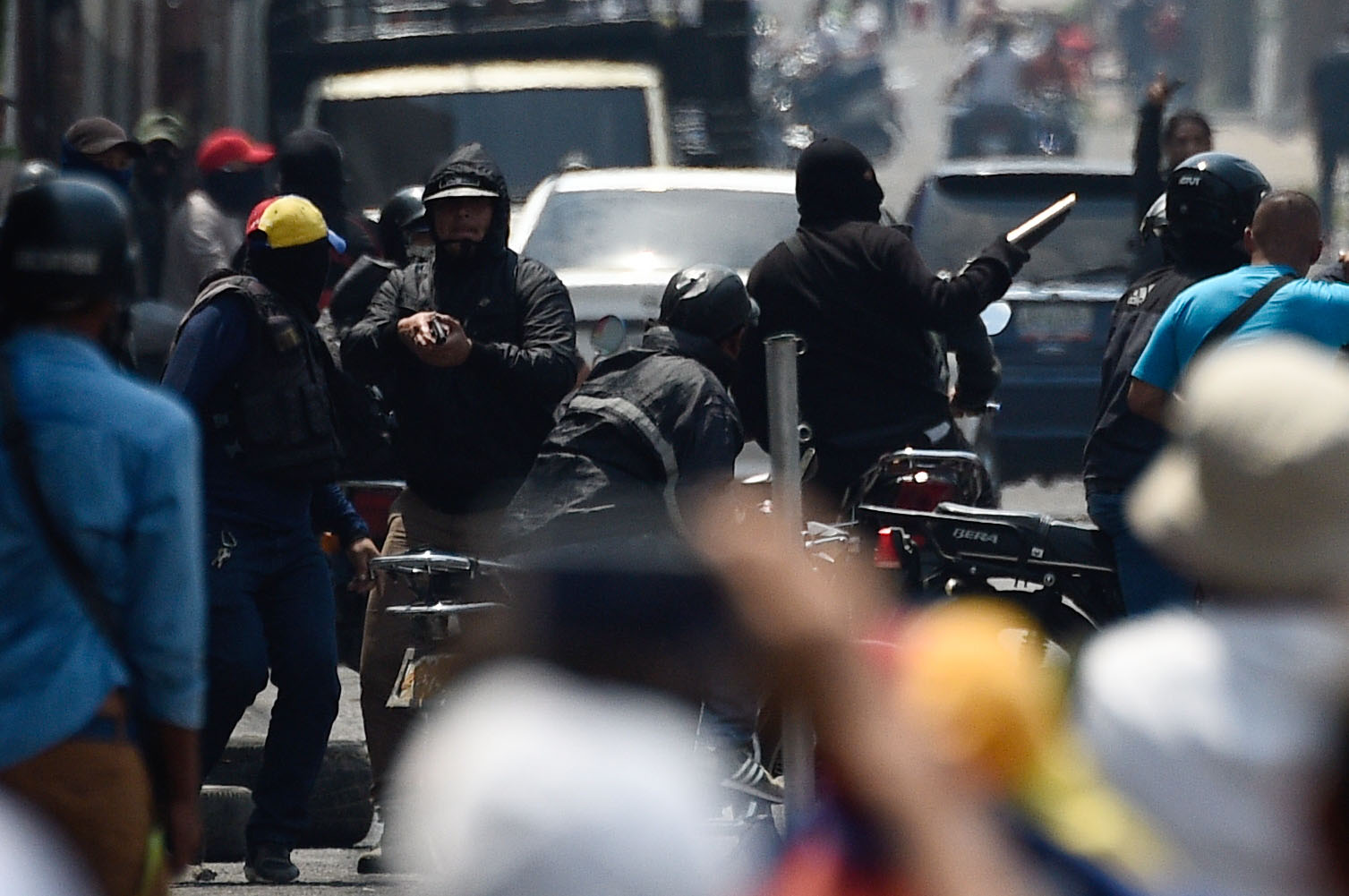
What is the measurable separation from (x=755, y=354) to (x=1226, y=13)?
41.6 meters

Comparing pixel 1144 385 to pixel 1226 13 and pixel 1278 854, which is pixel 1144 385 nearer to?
pixel 1278 854

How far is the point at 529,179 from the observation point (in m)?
13.9

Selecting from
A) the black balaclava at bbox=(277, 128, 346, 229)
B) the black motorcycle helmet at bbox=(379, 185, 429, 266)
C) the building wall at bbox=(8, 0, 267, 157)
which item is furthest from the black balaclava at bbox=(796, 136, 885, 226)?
the building wall at bbox=(8, 0, 267, 157)

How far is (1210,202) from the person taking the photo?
696cm

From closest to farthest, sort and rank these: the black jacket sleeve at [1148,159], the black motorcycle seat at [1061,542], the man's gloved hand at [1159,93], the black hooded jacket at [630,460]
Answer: the black hooded jacket at [630,460] → the black motorcycle seat at [1061,542] → the black jacket sleeve at [1148,159] → the man's gloved hand at [1159,93]

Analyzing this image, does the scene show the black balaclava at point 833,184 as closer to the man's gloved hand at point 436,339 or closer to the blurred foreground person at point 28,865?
the man's gloved hand at point 436,339

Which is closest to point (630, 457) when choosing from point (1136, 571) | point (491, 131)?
point (1136, 571)

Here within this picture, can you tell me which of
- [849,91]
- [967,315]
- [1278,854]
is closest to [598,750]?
[1278,854]

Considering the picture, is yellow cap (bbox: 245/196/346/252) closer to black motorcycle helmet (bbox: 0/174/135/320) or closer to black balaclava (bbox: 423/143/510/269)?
black balaclava (bbox: 423/143/510/269)

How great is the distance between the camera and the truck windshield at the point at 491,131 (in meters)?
14.1

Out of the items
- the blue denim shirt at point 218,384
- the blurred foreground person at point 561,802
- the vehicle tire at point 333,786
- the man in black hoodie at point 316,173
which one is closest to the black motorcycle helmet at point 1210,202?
the blue denim shirt at point 218,384

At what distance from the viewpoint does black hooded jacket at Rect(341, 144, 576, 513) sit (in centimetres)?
715

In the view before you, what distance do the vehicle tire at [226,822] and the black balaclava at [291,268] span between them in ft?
4.54

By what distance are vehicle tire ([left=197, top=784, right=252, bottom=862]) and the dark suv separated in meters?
6.30
